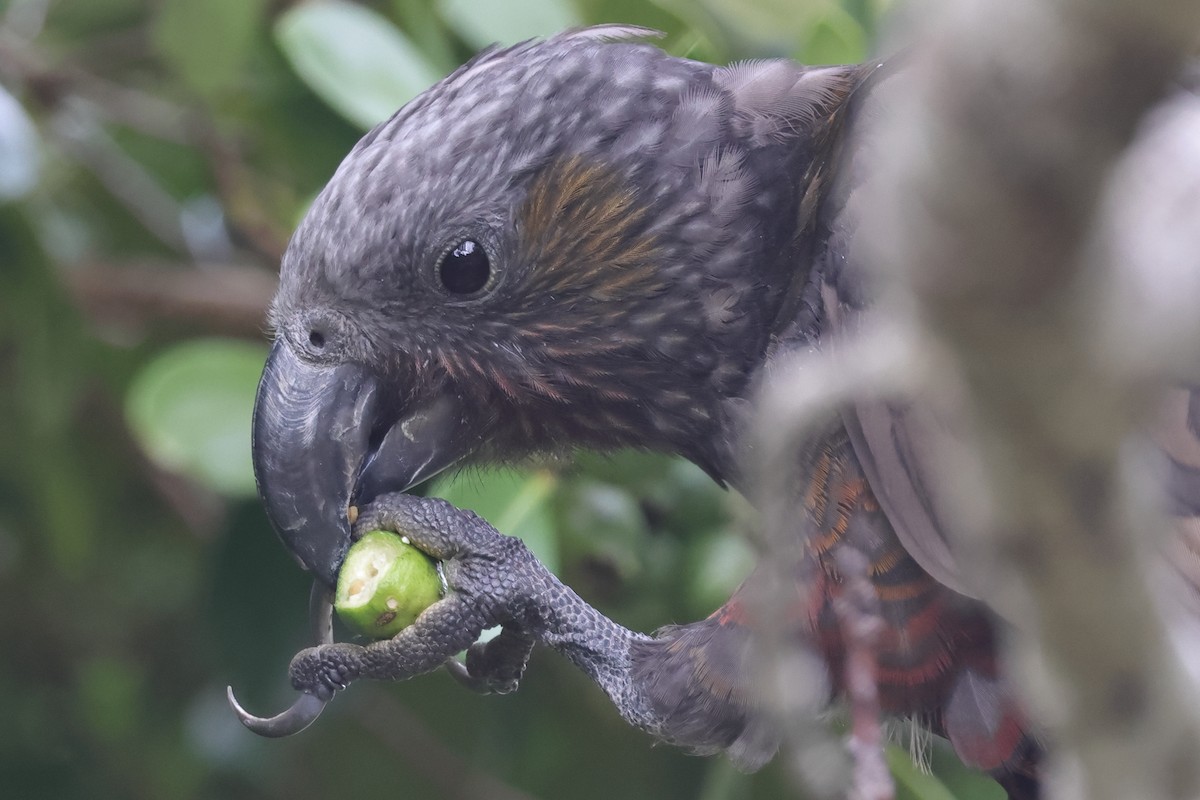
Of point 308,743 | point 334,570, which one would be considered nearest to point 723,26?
point 334,570

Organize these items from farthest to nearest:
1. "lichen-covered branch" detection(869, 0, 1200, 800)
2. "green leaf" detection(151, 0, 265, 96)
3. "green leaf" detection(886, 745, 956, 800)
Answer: "green leaf" detection(151, 0, 265, 96)
"green leaf" detection(886, 745, 956, 800)
"lichen-covered branch" detection(869, 0, 1200, 800)

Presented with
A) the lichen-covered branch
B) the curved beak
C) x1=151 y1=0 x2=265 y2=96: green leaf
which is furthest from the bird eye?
the lichen-covered branch

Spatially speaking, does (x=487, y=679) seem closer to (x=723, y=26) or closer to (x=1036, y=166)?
(x=723, y=26)

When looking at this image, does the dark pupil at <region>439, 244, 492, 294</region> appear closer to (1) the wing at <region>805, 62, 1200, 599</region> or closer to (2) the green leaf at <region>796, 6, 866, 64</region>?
(1) the wing at <region>805, 62, 1200, 599</region>

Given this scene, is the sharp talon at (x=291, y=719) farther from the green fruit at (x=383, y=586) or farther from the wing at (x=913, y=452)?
the wing at (x=913, y=452)

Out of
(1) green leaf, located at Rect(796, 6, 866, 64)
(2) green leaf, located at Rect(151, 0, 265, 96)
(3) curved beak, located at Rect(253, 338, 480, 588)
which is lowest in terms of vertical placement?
(3) curved beak, located at Rect(253, 338, 480, 588)

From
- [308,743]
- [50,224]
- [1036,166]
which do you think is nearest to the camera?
[1036,166]

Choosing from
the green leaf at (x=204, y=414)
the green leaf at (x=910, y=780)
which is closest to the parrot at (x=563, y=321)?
the green leaf at (x=910, y=780)

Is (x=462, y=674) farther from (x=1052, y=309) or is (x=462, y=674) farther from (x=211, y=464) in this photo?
(x=1052, y=309)

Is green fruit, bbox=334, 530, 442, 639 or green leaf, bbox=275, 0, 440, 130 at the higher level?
green leaf, bbox=275, 0, 440, 130
